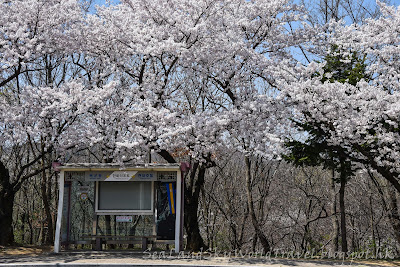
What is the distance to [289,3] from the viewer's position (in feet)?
50.1

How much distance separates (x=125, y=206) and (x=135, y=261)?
7.91 feet

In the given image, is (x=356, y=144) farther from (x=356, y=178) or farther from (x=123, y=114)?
(x=356, y=178)

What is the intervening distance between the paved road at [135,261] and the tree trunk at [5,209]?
7.94 ft

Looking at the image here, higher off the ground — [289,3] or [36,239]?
[289,3]

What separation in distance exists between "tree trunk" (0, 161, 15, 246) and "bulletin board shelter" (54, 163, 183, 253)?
2381 millimetres

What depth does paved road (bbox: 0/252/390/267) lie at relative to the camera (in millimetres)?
9445

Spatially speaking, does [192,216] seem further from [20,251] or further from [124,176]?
[20,251]

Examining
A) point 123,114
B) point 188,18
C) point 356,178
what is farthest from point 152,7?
point 356,178

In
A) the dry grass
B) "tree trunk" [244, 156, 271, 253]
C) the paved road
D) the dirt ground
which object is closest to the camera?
the paved road

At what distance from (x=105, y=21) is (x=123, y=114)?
3.25 m

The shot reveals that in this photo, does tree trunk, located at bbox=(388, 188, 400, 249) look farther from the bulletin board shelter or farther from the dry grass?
the dry grass

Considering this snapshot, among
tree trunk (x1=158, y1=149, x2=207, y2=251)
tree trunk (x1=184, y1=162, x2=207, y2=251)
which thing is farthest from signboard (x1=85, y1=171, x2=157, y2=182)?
tree trunk (x1=184, y1=162, x2=207, y2=251)

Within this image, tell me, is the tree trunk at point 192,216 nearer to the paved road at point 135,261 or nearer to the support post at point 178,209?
the support post at point 178,209

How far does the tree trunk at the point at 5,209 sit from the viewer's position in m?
13.6
